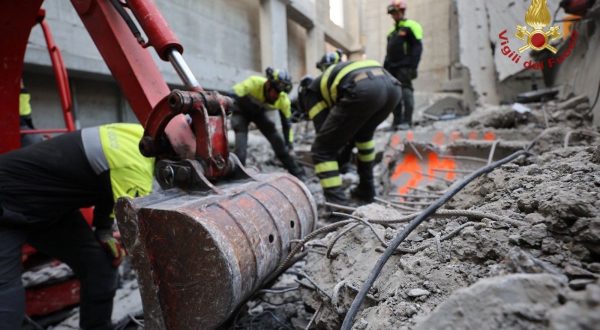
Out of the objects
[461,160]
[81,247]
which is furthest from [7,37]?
[461,160]

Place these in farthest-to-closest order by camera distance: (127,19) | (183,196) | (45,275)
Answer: (45,275), (127,19), (183,196)

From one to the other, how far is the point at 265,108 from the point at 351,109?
2080 millimetres

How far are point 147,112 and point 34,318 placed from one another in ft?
5.83

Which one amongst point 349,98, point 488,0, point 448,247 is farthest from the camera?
point 349,98

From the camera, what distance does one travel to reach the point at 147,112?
1.52 metres

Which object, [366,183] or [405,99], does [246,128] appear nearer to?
[366,183]

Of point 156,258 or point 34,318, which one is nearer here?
point 156,258

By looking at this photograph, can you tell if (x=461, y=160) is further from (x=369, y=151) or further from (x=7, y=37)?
(x=7, y=37)

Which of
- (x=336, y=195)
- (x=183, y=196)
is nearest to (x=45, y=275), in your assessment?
(x=183, y=196)

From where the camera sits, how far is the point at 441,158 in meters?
3.55

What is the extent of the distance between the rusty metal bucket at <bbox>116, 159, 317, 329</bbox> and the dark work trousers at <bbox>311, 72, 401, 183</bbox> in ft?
5.80

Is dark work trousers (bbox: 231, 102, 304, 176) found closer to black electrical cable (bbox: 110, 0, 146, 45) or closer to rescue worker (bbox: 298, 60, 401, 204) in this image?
rescue worker (bbox: 298, 60, 401, 204)

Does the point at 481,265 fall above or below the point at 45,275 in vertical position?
above

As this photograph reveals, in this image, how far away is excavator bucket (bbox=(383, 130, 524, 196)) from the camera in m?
3.21
